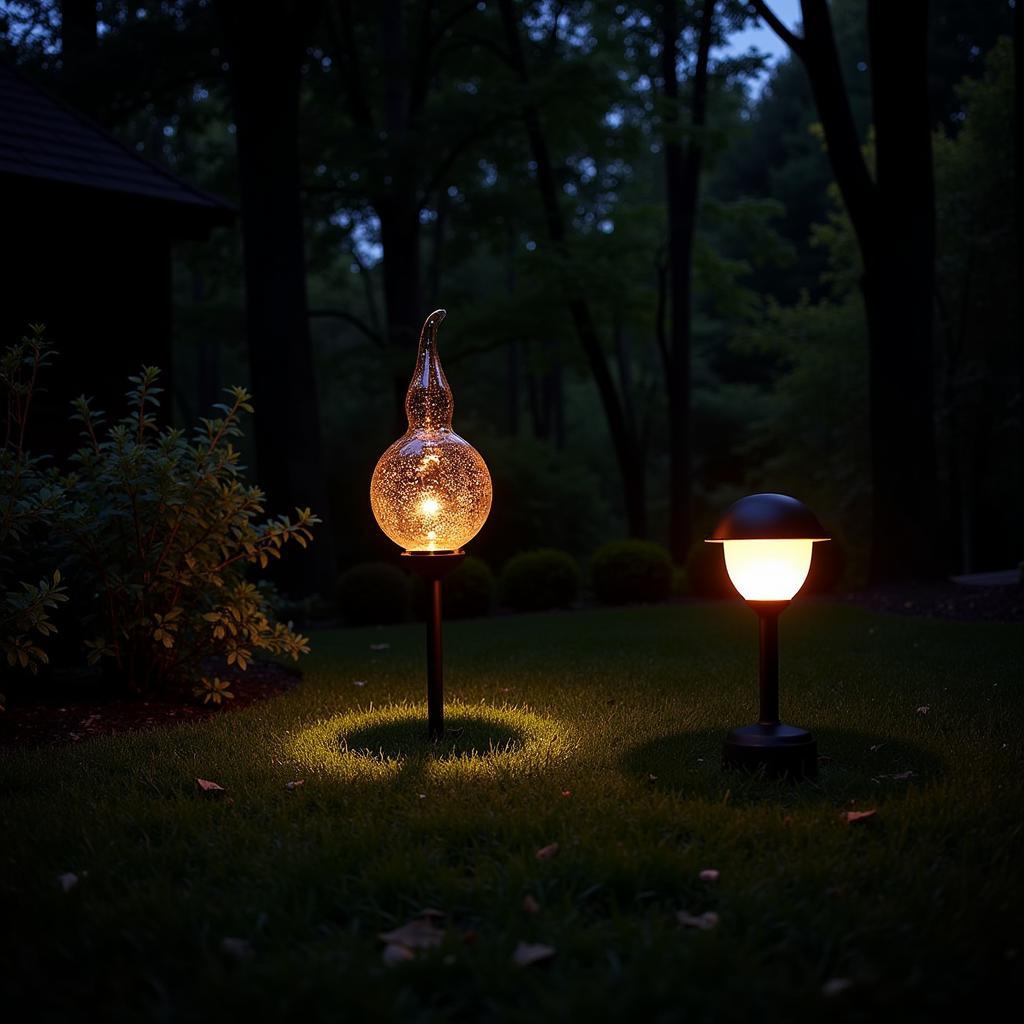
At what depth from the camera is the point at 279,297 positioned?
37.8 feet

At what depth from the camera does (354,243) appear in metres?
24.6

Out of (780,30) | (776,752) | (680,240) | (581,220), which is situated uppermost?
(581,220)

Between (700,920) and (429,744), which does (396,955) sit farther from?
(429,744)

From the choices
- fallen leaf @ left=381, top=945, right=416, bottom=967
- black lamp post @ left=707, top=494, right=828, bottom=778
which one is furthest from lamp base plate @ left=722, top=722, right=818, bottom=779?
fallen leaf @ left=381, top=945, right=416, bottom=967

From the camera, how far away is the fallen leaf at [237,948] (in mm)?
2403

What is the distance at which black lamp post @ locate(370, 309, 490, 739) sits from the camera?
4.49 m

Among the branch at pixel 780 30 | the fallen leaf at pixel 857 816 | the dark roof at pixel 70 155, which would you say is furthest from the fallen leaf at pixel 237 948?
A: the branch at pixel 780 30

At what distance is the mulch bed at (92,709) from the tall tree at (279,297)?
16.9 feet

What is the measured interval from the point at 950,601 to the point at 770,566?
23.4 feet

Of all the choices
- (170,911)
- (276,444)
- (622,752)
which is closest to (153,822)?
(170,911)

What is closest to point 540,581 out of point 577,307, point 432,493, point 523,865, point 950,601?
point 950,601

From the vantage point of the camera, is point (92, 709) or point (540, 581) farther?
point (540, 581)

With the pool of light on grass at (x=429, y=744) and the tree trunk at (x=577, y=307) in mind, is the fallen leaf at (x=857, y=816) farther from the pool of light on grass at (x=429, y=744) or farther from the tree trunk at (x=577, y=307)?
the tree trunk at (x=577, y=307)

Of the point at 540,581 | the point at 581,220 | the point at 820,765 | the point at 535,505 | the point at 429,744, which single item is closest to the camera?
the point at 820,765
